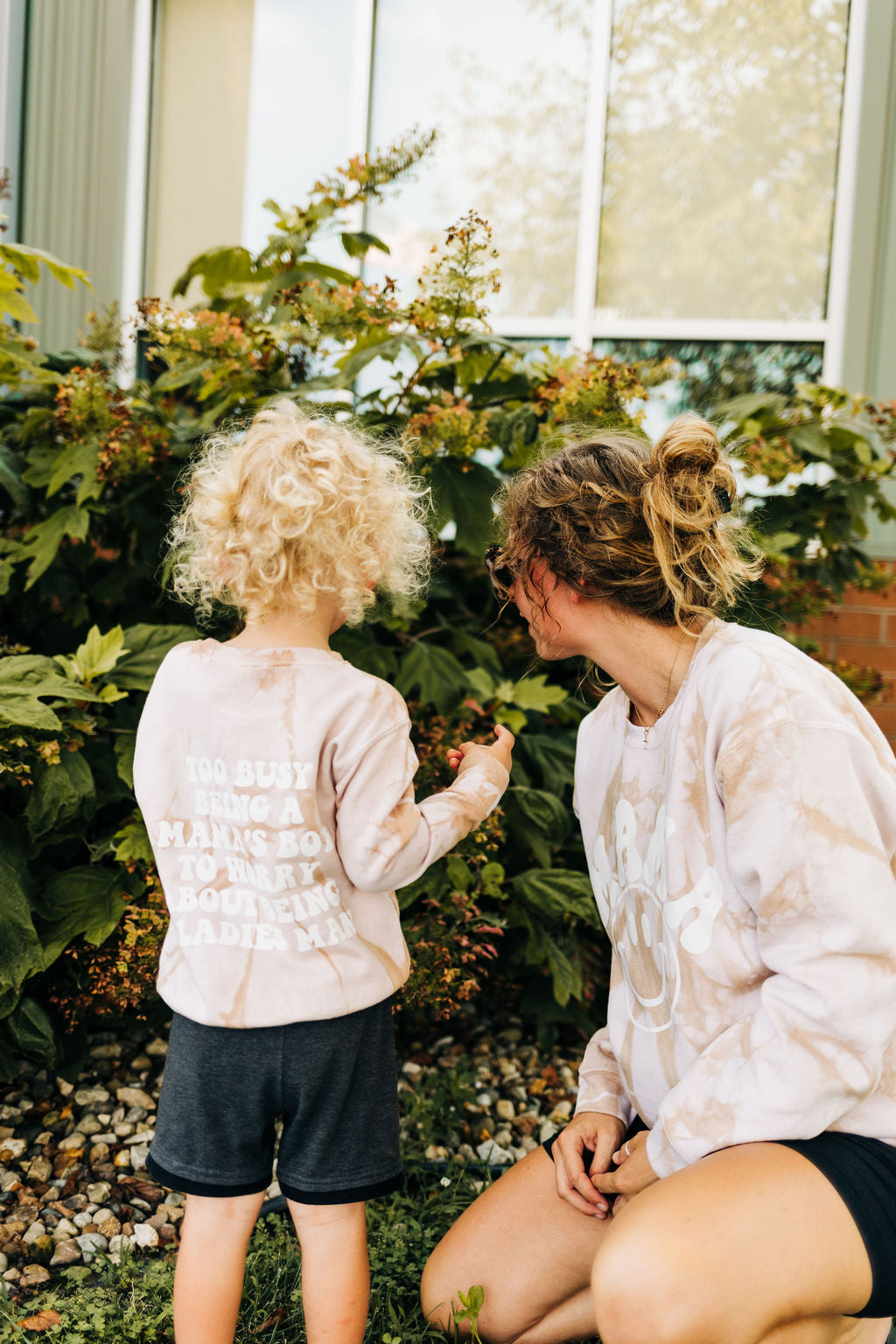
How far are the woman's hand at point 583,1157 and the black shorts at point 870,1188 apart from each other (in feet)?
1.28

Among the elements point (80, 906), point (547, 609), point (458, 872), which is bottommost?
point (80, 906)

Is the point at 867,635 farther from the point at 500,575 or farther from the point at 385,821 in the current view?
the point at 385,821

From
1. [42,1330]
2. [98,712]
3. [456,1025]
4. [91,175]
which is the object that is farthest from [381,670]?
[91,175]

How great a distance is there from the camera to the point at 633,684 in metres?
1.61

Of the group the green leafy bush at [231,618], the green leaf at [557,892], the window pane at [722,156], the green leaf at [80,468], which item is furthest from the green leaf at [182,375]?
the window pane at [722,156]

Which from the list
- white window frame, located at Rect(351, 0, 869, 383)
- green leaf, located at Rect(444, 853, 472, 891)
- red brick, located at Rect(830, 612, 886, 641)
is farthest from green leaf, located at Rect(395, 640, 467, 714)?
white window frame, located at Rect(351, 0, 869, 383)

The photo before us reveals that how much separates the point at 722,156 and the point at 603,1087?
12.2 ft

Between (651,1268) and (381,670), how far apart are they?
1420mm

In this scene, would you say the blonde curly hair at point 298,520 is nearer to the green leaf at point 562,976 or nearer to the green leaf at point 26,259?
the green leaf at point 26,259

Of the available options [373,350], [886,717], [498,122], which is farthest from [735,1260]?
[498,122]

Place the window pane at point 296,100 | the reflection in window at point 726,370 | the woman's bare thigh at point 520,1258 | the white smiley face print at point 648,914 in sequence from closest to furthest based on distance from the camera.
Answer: the white smiley face print at point 648,914 → the woman's bare thigh at point 520,1258 → the reflection in window at point 726,370 → the window pane at point 296,100

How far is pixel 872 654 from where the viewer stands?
12.8 ft

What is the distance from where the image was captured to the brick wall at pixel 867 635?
3863 mm

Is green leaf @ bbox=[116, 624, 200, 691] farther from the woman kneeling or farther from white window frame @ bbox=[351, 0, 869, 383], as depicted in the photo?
white window frame @ bbox=[351, 0, 869, 383]
